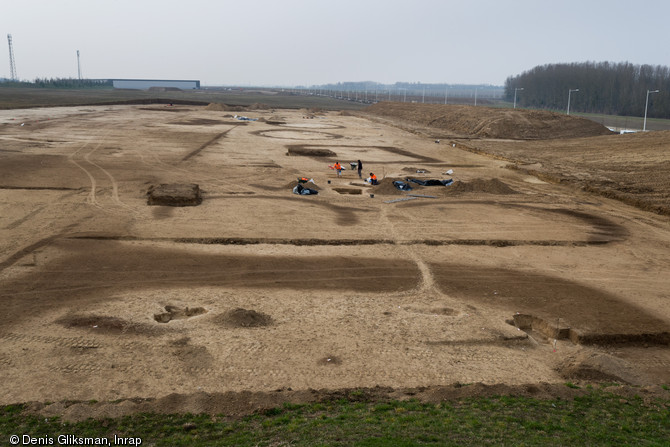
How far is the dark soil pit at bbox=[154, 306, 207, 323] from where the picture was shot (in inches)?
537

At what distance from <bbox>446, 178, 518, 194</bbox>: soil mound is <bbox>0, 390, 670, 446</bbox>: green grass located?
20864 millimetres

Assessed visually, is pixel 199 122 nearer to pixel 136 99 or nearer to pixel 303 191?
pixel 303 191

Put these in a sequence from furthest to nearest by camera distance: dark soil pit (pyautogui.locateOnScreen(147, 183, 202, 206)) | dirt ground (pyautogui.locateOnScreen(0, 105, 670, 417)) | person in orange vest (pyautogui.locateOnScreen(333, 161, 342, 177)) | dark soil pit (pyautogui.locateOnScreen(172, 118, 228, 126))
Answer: dark soil pit (pyautogui.locateOnScreen(172, 118, 228, 126)) → person in orange vest (pyautogui.locateOnScreen(333, 161, 342, 177)) → dark soil pit (pyautogui.locateOnScreen(147, 183, 202, 206)) → dirt ground (pyautogui.locateOnScreen(0, 105, 670, 417))

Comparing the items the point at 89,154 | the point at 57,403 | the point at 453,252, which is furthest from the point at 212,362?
the point at 89,154

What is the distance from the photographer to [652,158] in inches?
1528

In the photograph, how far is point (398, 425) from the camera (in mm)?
8539

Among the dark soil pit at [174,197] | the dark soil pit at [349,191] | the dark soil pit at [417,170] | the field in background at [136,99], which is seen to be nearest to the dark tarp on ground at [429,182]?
the dark soil pit at [349,191]

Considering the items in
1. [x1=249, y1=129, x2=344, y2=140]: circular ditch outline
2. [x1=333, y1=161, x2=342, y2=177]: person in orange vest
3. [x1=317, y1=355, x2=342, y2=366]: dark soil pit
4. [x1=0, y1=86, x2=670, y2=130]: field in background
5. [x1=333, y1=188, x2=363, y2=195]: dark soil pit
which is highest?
[x1=0, y1=86, x2=670, y2=130]: field in background

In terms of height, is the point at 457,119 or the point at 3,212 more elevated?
the point at 457,119

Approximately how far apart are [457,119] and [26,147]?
56.1 m

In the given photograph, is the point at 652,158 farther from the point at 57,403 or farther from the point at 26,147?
the point at 26,147

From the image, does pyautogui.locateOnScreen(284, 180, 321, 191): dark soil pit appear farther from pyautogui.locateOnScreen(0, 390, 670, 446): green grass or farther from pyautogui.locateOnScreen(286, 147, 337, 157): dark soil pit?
pyautogui.locateOnScreen(0, 390, 670, 446): green grass

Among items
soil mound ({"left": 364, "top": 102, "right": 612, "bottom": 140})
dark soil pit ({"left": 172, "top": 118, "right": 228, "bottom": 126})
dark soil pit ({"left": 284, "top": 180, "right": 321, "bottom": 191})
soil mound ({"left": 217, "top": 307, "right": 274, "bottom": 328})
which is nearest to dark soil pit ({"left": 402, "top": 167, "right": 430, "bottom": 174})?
dark soil pit ({"left": 284, "top": 180, "right": 321, "bottom": 191})

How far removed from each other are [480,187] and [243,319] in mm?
20746
